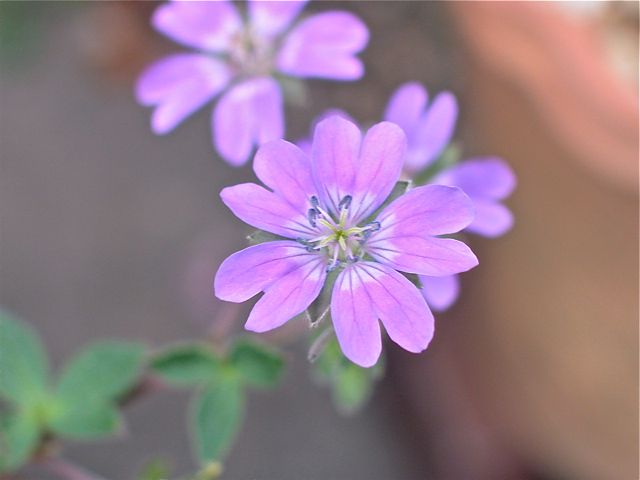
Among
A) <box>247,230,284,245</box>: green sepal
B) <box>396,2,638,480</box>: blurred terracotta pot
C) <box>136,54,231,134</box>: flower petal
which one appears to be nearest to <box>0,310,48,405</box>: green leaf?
<box>136,54,231,134</box>: flower petal

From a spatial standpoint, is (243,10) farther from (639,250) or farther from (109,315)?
(109,315)

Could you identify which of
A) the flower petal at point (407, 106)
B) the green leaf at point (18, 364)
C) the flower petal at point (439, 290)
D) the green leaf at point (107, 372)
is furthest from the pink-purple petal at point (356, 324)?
the green leaf at point (18, 364)

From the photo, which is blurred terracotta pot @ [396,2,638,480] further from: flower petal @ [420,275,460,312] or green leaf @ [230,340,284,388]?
green leaf @ [230,340,284,388]

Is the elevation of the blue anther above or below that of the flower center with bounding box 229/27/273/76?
below

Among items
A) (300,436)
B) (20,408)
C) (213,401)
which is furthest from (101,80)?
(213,401)

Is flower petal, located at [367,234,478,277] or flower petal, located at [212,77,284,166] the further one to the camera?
flower petal, located at [212,77,284,166]

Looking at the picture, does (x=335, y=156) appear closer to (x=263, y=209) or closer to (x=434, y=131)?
(x=263, y=209)
